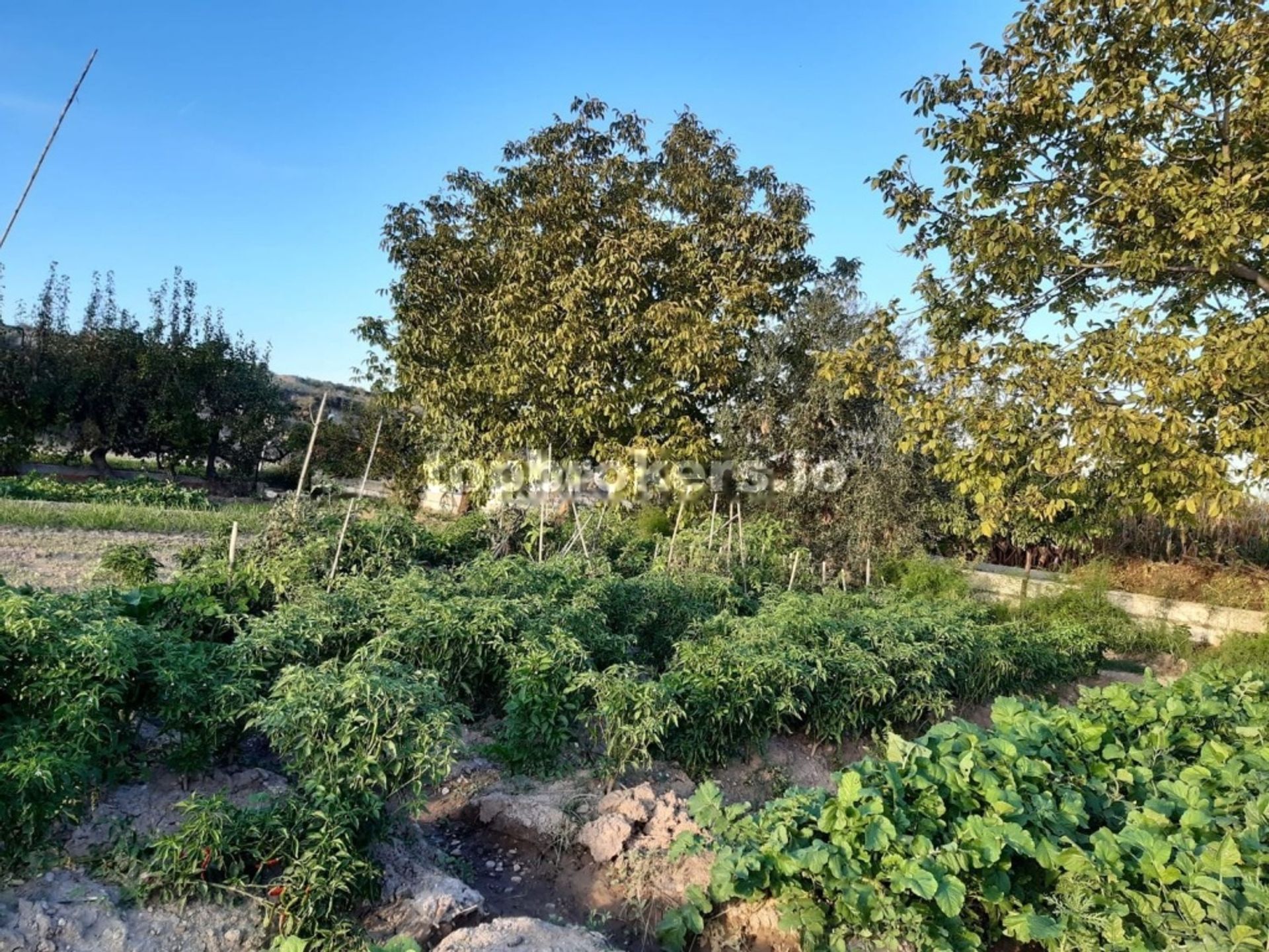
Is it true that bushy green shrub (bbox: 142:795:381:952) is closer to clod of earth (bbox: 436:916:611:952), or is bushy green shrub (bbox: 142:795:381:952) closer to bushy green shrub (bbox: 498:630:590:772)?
clod of earth (bbox: 436:916:611:952)

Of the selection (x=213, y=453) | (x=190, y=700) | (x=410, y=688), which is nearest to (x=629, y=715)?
(x=410, y=688)

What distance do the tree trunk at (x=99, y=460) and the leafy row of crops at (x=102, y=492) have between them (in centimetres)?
154

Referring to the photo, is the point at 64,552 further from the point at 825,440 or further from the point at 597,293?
the point at 825,440

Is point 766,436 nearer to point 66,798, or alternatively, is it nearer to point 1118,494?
point 1118,494

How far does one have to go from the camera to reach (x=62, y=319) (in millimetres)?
15164

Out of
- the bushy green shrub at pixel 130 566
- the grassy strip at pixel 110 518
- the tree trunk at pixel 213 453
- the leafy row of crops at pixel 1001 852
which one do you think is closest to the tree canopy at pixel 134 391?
the tree trunk at pixel 213 453

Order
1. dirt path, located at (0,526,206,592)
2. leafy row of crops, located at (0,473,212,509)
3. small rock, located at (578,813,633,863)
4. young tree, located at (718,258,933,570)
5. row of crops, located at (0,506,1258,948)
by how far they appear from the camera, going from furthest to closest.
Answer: leafy row of crops, located at (0,473,212,509) < young tree, located at (718,258,933,570) < dirt path, located at (0,526,206,592) < small rock, located at (578,813,633,863) < row of crops, located at (0,506,1258,948)

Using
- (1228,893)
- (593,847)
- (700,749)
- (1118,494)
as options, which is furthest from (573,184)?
(1228,893)

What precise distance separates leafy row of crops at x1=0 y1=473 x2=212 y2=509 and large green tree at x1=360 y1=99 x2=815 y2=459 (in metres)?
5.27

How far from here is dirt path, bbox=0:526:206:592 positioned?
18.8ft

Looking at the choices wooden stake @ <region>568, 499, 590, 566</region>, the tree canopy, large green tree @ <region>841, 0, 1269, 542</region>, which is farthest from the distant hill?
large green tree @ <region>841, 0, 1269, 542</region>

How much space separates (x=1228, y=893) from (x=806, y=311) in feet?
24.2

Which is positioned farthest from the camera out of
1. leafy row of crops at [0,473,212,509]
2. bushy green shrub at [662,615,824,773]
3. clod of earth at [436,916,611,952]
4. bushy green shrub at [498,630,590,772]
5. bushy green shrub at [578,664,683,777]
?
leafy row of crops at [0,473,212,509]

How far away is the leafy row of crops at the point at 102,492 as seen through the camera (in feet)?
36.8
